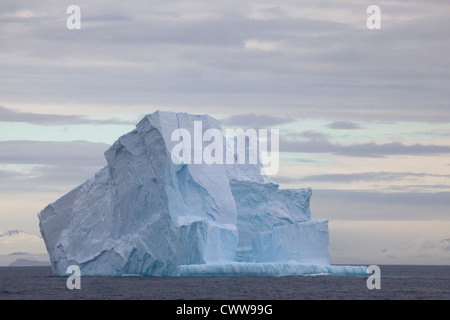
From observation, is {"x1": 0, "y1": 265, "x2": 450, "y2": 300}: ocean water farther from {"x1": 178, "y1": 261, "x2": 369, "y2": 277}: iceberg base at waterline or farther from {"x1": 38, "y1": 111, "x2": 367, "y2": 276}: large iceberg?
{"x1": 38, "y1": 111, "x2": 367, "y2": 276}: large iceberg

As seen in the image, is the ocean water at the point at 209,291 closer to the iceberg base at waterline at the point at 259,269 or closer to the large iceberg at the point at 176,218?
the iceberg base at waterline at the point at 259,269

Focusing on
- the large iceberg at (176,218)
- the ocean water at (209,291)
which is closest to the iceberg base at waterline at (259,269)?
the large iceberg at (176,218)

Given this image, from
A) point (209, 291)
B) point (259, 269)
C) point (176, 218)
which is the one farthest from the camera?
point (259, 269)

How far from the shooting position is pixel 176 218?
141 ft

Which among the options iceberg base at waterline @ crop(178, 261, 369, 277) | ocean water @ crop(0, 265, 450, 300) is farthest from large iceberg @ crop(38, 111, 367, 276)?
ocean water @ crop(0, 265, 450, 300)

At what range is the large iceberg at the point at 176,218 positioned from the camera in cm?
4253

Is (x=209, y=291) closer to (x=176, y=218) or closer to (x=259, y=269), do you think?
(x=259, y=269)

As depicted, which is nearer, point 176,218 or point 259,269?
point 176,218

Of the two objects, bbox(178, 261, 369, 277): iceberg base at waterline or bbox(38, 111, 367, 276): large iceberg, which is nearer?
bbox(178, 261, 369, 277): iceberg base at waterline

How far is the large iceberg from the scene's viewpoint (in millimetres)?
42531

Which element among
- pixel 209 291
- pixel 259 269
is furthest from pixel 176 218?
pixel 209 291

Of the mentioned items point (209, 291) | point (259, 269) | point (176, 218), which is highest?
point (176, 218)
